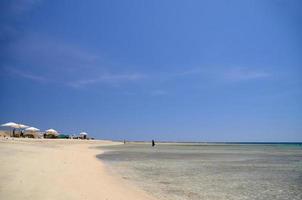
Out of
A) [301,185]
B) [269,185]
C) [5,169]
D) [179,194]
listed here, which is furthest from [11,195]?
[301,185]

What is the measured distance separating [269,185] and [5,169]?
1016 cm

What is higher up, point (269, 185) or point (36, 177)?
point (36, 177)

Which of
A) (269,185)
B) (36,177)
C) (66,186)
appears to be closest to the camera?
(66,186)

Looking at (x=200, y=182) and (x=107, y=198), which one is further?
(x=200, y=182)

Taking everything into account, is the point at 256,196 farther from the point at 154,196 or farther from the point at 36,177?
the point at 36,177

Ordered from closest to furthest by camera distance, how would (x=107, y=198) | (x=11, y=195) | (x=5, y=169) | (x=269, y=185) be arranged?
(x=11, y=195)
(x=107, y=198)
(x=5, y=169)
(x=269, y=185)

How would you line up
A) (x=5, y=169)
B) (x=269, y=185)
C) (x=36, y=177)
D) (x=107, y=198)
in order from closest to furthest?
(x=107, y=198)
(x=36, y=177)
(x=5, y=169)
(x=269, y=185)

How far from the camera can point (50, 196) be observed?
7.54 meters

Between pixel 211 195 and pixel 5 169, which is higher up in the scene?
pixel 5 169

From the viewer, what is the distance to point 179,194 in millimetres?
10070

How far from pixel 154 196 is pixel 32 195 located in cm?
378

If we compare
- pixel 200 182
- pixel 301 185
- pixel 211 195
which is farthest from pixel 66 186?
pixel 301 185

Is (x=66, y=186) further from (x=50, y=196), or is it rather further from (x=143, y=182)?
(x=143, y=182)

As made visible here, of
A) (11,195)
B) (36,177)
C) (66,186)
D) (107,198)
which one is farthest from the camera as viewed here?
(36,177)
